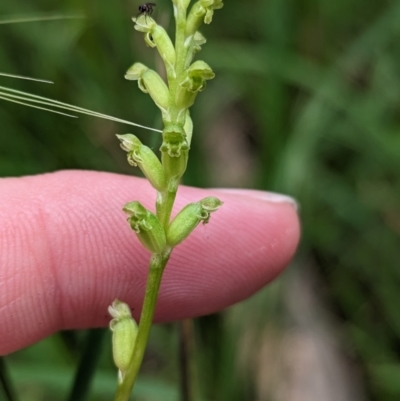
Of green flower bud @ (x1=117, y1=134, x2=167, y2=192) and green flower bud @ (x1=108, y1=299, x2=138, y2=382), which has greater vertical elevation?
green flower bud @ (x1=117, y1=134, x2=167, y2=192)

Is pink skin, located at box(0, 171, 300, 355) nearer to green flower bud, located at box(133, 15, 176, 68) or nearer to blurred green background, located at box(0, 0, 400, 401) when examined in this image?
blurred green background, located at box(0, 0, 400, 401)

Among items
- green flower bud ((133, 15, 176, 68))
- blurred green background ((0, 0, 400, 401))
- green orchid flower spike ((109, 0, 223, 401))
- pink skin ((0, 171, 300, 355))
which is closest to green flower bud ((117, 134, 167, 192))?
green orchid flower spike ((109, 0, 223, 401))

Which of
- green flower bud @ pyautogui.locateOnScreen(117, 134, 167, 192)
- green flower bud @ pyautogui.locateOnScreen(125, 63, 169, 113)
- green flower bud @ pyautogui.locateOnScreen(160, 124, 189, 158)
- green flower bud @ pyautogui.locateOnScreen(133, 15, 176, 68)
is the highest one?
green flower bud @ pyautogui.locateOnScreen(133, 15, 176, 68)

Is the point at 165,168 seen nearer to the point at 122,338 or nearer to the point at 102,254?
the point at 122,338

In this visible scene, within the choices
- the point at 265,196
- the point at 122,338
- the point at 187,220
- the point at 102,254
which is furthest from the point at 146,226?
the point at 265,196

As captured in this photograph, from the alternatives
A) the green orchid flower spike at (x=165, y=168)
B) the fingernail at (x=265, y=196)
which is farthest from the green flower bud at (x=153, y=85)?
the fingernail at (x=265, y=196)

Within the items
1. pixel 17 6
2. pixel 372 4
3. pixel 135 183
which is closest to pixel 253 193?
pixel 135 183

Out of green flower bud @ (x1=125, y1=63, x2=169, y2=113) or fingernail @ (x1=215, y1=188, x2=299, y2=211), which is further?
fingernail @ (x1=215, y1=188, x2=299, y2=211)

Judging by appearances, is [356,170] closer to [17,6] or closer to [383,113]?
[383,113]
